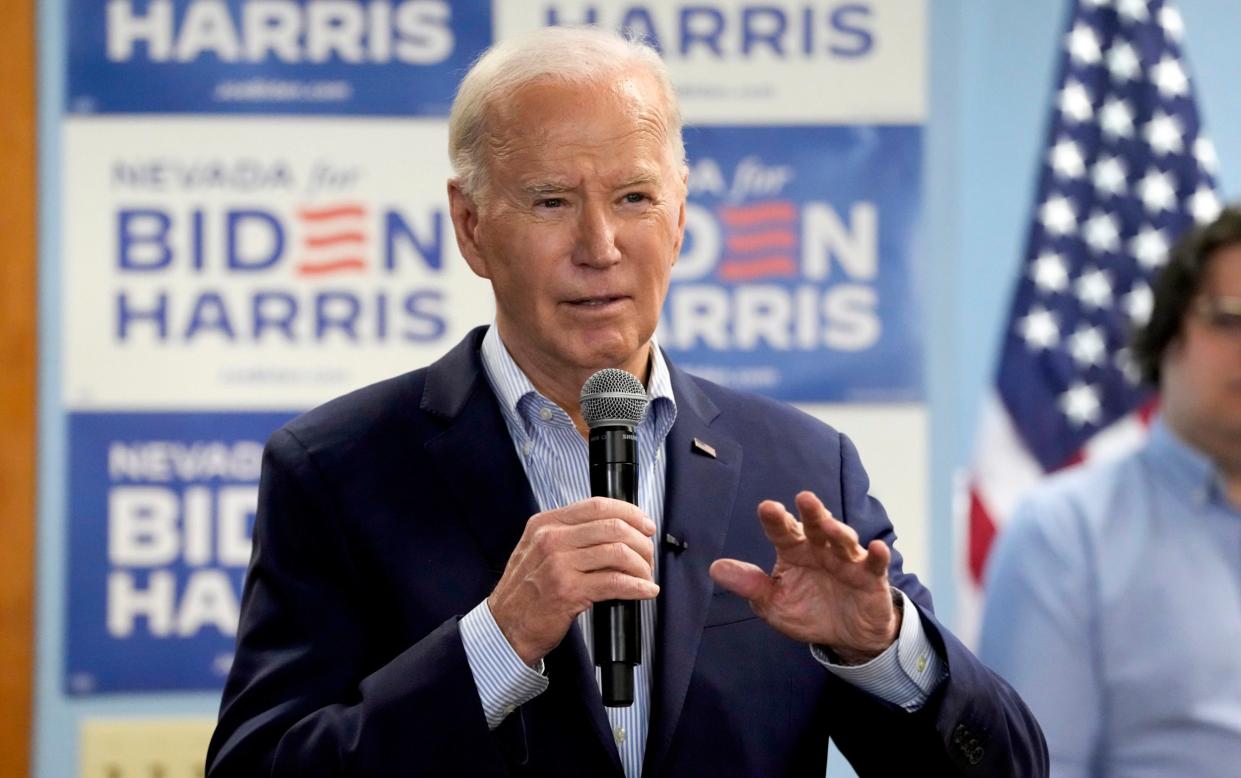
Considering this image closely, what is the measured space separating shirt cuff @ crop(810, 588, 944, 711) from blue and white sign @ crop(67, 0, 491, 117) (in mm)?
2678

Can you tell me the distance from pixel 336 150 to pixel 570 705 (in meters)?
2.61

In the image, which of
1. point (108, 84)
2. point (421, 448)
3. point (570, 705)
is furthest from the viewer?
point (108, 84)

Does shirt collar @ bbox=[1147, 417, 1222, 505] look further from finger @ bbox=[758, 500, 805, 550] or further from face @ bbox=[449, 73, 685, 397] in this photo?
finger @ bbox=[758, 500, 805, 550]

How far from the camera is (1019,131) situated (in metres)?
4.84

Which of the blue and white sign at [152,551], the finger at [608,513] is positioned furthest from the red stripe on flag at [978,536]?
the finger at [608,513]

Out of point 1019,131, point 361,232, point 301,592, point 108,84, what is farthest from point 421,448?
point 1019,131

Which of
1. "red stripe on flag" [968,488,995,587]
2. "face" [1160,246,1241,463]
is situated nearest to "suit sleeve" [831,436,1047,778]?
"face" [1160,246,1241,463]

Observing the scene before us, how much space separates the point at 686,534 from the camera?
1944 mm

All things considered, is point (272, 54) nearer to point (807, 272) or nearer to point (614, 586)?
point (807, 272)

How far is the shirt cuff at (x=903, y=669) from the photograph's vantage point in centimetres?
177

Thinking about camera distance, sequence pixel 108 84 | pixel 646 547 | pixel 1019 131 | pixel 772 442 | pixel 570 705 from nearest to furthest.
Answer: pixel 646 547 < pixel 570 705 < pixel 772 442 < pixel 108 84 < pixel 1019 131

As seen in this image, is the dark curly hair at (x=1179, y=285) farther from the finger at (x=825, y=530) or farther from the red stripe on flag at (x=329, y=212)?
the red stripe on flag at (x=329, y=212)

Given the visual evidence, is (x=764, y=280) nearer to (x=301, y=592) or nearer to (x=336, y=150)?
(x=336, y=150)

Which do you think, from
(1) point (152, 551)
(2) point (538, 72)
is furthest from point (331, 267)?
(2) point (538, 72)
